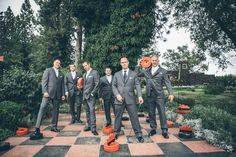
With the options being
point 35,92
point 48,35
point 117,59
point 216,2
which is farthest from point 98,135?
point 48,35

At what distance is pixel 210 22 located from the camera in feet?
40.9

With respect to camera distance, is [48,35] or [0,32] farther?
[0,32]

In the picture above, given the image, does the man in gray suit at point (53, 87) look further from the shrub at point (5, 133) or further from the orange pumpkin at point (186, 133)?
the orange pumpkin at point (186, 133)

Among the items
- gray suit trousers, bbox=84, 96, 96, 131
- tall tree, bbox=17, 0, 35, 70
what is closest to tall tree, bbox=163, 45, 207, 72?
tall tree, bbox=17, 0, 35, 70

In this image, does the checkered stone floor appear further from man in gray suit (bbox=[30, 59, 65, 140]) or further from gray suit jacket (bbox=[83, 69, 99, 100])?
gray suit jacket (bbox=[83, 69, 99, 100])

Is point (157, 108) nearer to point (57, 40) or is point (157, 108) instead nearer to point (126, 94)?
point (126, 94)

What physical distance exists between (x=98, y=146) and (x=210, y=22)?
1072cm

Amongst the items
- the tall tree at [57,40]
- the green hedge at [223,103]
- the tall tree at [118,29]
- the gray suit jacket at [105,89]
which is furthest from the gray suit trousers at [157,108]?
the tall tree at [57,40]

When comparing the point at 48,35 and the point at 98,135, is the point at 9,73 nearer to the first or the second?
the point at 98,135

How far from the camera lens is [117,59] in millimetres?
10766

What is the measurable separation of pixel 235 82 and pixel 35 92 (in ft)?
96.3

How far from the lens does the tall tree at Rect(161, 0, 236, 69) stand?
10.8m

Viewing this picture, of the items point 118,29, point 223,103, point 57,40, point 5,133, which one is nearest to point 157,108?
point 5,133

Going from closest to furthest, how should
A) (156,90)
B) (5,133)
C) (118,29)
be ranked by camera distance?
(156,90)
(5,133)
(118,29)
